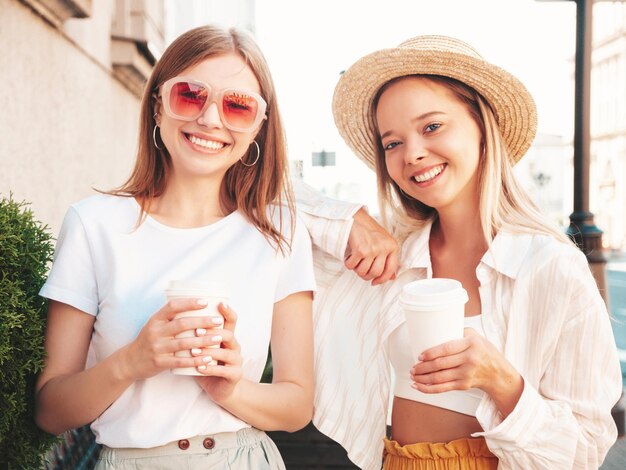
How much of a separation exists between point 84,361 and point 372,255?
99 cm

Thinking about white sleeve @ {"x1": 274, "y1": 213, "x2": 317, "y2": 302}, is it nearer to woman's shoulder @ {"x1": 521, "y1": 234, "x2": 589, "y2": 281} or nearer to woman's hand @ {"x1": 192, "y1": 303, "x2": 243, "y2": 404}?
woman's hand @ {"x1": 192, "y1": 303, "x2": 243, "y2": 404}

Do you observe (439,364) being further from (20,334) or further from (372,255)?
(20,334)

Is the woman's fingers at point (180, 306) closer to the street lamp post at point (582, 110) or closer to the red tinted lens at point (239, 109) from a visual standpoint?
the red tinted lens at point (239, 109)

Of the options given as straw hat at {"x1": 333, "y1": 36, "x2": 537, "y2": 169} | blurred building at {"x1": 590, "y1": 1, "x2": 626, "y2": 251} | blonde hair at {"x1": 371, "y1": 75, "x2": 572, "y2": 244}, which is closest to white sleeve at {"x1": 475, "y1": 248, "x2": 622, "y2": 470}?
blonde hair at {"x1": 371, "y1": 75, "x2": 572, "y2": 244}

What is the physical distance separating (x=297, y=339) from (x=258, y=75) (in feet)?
2.82

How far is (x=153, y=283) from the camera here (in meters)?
1.96

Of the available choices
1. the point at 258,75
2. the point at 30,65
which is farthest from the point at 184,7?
the point at 258,75

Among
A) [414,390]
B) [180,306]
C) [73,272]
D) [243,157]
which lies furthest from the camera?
[243,157]

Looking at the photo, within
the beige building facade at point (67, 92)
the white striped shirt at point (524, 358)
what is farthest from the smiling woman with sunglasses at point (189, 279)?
the beige building facade at point (67, 92)

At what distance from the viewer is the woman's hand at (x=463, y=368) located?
5.65 ft

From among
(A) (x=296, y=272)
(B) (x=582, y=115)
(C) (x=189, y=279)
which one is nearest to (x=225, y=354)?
(C) (x=189, y=279)

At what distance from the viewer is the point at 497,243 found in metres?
2.19

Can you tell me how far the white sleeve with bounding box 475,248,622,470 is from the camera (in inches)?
76.1

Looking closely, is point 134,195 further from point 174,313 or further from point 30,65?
point 30,65
